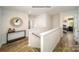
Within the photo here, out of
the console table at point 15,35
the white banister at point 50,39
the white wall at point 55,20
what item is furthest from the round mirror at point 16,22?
the white wall at point 55,20

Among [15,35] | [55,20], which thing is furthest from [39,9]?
[15,35]

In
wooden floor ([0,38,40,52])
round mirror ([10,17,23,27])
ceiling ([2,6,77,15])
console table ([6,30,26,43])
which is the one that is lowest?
wooden floor ([0,38,40,52])

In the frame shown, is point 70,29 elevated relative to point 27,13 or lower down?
lower down

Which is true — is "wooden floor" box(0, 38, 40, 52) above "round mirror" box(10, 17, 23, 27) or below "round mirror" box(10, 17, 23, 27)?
below

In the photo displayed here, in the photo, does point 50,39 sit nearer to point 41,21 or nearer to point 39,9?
point 41,21

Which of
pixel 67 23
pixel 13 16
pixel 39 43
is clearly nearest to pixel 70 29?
pixel 67 23

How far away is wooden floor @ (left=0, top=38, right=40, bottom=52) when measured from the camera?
1.36 metres

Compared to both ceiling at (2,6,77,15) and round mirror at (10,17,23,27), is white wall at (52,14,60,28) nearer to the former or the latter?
ceiling at (2,6,77,15)

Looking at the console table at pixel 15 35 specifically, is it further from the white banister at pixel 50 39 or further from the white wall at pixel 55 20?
the white wall at pixel 55 20

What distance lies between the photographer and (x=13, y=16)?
1.40m

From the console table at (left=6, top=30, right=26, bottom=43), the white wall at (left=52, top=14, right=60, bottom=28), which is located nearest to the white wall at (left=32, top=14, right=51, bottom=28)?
the white wall at (left=52, top=14, right=60, bottom=28)

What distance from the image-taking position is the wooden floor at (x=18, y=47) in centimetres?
136

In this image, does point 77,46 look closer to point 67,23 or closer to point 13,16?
point 67,23
